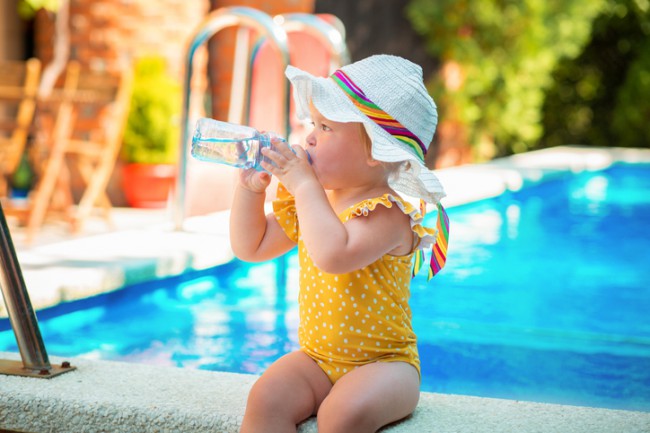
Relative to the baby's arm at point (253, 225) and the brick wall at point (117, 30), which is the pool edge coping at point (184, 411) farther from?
the brick wall at point (117, 30)

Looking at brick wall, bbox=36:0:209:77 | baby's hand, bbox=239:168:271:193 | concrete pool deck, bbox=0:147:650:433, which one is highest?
brick wall, bbox=36:0:209:77

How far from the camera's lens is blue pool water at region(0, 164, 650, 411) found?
10.1ft

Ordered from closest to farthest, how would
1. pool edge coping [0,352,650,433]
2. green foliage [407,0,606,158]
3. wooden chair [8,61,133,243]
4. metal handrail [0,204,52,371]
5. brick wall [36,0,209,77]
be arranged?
pool edge coping [0,352,650,433], metal handrail [0,204,52,371], wooden chair [8,61,133,243], brick wall [36,0,209,77], green foliage [407,0,606,158]

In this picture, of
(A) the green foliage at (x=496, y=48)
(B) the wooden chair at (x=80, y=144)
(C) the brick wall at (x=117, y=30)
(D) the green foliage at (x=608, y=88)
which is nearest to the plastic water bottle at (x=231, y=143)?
(B) the wooden chair at (x=80, y=144)

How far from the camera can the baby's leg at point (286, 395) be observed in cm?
188

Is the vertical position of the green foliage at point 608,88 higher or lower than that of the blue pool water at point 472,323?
higher

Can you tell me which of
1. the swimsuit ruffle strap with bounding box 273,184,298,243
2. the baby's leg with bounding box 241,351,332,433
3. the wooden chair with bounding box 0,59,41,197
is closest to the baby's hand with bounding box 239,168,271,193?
the swimsuit ruffle strap with bounding box 273,184,298,243

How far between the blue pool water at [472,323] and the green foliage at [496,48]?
5.45 metres

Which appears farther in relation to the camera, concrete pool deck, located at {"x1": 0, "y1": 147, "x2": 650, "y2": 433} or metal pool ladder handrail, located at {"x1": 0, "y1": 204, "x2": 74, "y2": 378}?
metal pool ladder handrail, located at {"x1": 0, "y1": 204, "x2": 74, "y2": 378}

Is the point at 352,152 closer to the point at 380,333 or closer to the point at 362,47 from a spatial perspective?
the point at 380,333

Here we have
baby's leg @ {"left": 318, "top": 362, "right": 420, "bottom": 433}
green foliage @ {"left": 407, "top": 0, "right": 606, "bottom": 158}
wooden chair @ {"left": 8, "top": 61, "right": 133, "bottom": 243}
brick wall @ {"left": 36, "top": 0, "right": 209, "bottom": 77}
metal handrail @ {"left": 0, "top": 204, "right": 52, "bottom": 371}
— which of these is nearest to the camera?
baby's leg @ {"left": 318, "top": 362, "right": 420, "bottom": 433}

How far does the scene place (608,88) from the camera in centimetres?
1326

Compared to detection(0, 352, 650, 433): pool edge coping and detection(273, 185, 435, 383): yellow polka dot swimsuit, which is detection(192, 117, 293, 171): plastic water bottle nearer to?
detection(273, 185, 435, 383): yellow polka dot swimsuit

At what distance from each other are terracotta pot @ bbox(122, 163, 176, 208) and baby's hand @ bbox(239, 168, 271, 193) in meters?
6.15
